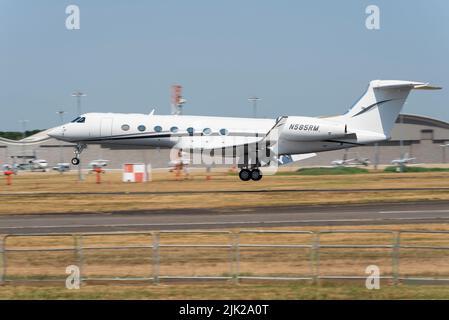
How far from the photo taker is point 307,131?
1582 inches

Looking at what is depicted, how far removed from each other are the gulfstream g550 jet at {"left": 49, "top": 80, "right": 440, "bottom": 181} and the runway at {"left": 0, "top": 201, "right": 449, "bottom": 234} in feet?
33.2

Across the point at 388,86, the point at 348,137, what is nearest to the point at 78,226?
the point at 348,137

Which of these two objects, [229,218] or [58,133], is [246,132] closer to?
[58,133]

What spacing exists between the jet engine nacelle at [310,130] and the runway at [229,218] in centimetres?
975

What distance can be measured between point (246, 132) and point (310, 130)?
3388 millimetres

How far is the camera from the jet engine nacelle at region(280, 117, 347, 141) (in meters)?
40.1

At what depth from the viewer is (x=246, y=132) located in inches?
1603

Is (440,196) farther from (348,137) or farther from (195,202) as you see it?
(195,202)

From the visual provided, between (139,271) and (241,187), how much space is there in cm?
2391

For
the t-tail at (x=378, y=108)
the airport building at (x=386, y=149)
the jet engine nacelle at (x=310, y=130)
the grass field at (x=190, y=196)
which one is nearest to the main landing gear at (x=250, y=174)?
the grass field at (x=190, y=196)

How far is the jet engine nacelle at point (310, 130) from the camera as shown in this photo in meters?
40.1

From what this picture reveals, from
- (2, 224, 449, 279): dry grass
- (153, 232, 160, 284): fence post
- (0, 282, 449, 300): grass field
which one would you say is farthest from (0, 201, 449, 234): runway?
(0, 282, 449, 300): grass field

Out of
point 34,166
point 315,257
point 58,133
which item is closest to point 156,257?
point 315,257
